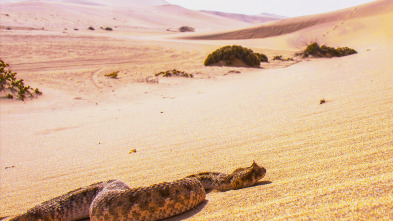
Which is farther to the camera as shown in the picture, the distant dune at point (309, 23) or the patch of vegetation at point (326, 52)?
the distant dune at point (309, 23)

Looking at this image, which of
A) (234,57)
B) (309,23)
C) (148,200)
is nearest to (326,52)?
(234,57)

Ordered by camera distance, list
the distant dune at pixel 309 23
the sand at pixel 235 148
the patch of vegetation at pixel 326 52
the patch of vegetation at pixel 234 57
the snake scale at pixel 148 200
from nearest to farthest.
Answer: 1. the sand at pixel 235 148
2. the snake scale at pixel 148 200
3. the patch of vegetation at pixel 234 57
4. the patch of vegetation at pixel 326 52
5. the distant dune at pixel 309 23

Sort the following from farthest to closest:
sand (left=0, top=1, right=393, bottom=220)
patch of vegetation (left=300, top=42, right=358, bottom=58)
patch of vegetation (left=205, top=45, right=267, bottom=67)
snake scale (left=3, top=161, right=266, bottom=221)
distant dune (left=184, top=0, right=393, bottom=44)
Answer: distant dune (left=184, top=0, right=393, bottom=44) < patch of vegetation (left=300, top=42, right=358, bottom=58) < patch of vegetation (left=205, top=45, right=267, bottom=67) < snake scale (left=3, top=161, right=266, bottom=221) < sand (left=0, top=1, right=393, bottom=220)

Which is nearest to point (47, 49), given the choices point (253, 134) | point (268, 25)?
point (253, 134)

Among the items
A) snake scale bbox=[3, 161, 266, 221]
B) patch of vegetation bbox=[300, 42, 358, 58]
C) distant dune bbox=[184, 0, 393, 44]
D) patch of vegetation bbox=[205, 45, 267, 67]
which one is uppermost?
distant dune bbox=[184, 0, 393, 44]

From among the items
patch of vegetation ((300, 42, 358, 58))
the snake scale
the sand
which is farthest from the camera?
patch of vegetation ((300, 42, 358, 58))

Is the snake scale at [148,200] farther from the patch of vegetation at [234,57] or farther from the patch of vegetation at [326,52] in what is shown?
the patch of vegetation at [326,52]

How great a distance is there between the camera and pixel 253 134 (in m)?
3.98

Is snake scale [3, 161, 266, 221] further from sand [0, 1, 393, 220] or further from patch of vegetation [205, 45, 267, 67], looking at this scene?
patch of vegetation [205, 45, 267, 67]

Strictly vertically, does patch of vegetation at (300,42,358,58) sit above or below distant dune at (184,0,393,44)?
below

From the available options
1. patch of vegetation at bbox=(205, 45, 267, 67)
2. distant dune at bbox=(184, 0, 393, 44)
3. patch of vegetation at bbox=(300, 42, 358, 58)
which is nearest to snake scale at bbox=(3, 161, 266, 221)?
patch of vegetation at bbox=(205, 45, 267, 67)

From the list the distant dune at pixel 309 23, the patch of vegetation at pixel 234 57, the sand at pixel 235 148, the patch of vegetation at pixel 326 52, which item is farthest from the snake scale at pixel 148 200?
the distant dune at pixel 309 23

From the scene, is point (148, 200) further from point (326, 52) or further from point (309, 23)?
point (309, 23)

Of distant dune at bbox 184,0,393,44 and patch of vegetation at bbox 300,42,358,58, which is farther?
distant dune at bbox 184,0,393,44
